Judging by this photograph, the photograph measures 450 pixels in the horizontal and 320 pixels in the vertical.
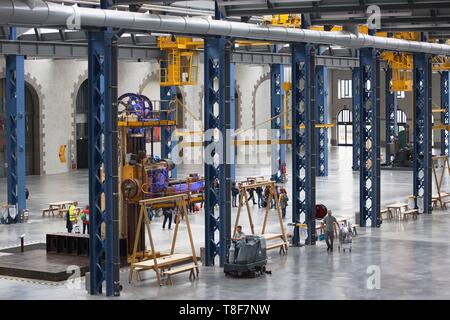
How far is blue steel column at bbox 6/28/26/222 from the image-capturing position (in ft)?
149

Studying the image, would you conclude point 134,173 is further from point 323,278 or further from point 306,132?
point 323,278

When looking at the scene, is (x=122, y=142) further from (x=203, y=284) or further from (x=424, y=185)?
(x=424, y=185)

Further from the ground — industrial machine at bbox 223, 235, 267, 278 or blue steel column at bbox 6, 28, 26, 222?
blue steel column at bbox 6, 28, 26, 222

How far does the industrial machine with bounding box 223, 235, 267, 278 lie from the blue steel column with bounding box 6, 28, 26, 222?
1734cm

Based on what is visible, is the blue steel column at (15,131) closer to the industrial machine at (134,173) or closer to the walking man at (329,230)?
the industrial machine at (134,173)

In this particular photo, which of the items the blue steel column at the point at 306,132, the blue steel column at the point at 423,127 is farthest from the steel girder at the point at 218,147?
the blue steel column at the point at 423,127

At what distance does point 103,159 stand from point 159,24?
4875mm

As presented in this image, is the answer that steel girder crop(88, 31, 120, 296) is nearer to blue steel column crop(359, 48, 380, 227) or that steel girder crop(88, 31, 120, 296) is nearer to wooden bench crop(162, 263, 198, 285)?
wooden bench crop(162, 263, 198, 285)

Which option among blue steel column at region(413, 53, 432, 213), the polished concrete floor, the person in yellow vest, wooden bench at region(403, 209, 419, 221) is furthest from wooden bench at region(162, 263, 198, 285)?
blue steel column at region(413, 53, 432, 213)

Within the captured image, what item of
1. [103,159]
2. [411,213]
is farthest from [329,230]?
[411,213]

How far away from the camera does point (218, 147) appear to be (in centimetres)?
3288

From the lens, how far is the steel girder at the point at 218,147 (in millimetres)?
32875
